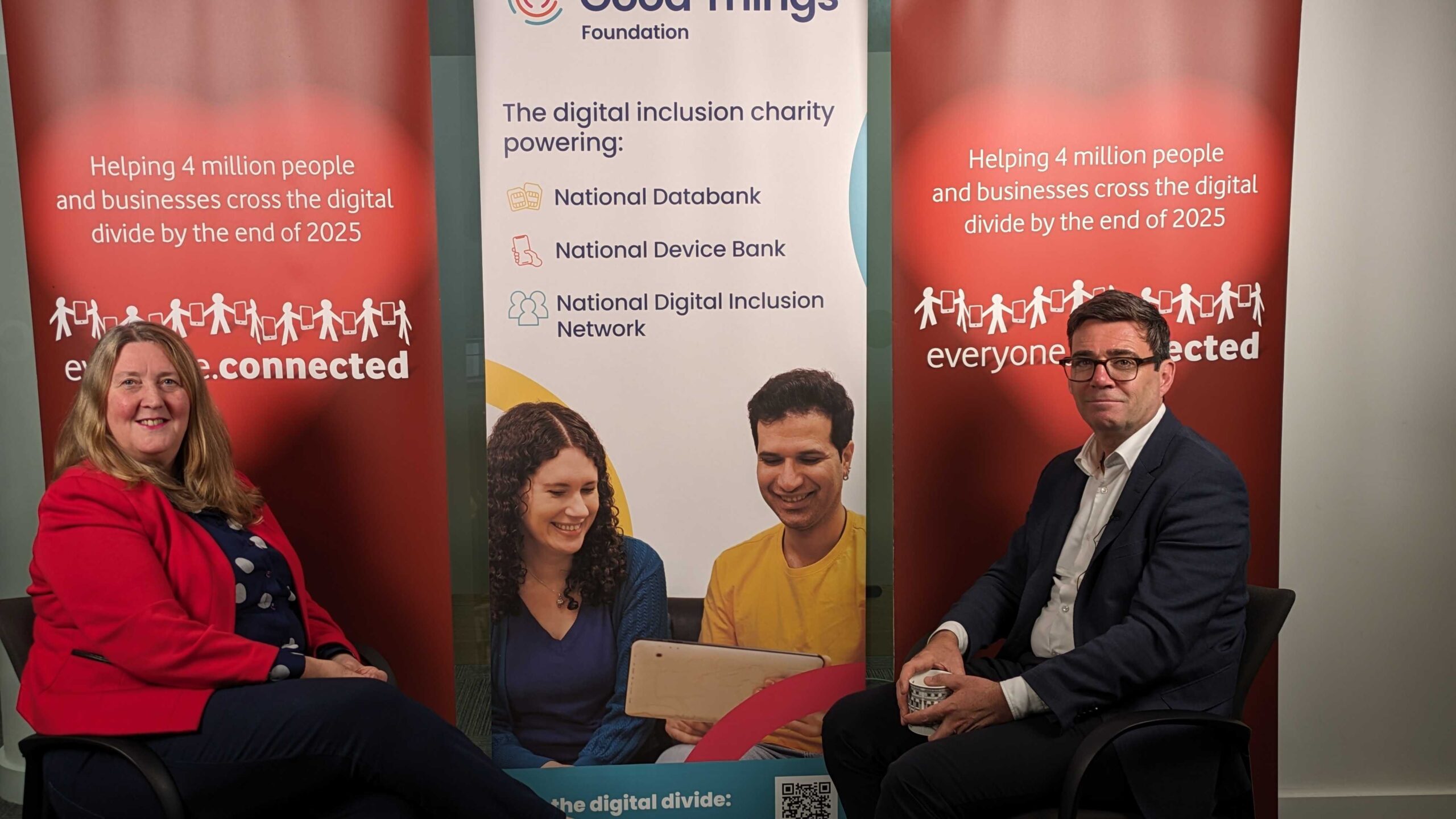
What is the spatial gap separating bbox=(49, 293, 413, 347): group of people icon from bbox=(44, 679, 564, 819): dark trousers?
3.46 feet

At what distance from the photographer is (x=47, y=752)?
1.92 m

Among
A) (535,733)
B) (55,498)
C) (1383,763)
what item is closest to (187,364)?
(55,498)

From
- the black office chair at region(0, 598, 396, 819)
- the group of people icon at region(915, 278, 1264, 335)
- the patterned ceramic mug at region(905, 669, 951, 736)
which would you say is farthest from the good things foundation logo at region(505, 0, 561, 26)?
the patterned ceramic mug at region(905, 669, 951, 736)

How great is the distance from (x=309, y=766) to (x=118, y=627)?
0.47m

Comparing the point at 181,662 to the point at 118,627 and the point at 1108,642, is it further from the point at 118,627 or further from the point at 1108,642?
the point at 1108,642

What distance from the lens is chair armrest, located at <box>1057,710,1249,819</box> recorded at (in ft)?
5.99

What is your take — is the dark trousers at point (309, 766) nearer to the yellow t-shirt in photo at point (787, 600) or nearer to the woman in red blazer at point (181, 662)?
the woman in red blazer at point (181, 662)

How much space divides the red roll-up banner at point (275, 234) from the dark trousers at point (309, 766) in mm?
803

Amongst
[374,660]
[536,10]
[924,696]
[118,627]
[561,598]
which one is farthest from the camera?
[561,598]

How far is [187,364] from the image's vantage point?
2.24 meters

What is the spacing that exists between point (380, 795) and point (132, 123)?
190 centimetres

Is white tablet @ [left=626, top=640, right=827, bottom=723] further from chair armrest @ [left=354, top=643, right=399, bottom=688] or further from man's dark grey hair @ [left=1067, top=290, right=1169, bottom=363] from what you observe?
man's dark grey hair @ [left=1067, top=290, right=1169, bottom=363]

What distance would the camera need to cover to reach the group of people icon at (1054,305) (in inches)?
111

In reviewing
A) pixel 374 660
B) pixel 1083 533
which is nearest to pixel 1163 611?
pixel 1083 533
